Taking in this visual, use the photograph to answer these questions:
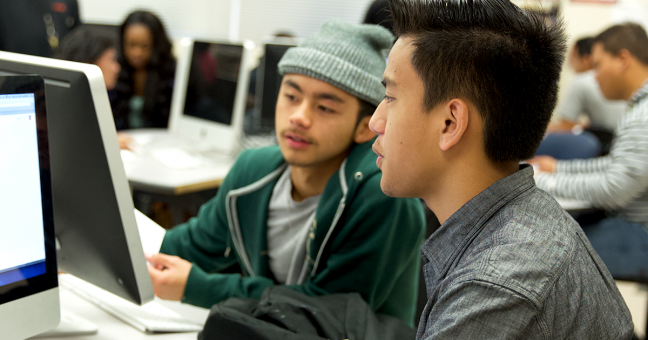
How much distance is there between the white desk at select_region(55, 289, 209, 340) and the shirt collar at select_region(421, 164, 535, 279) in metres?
0.49

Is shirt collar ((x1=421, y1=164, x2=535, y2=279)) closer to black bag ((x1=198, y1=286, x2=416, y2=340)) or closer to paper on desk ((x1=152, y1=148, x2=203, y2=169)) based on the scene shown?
black bag ((x1=198, y1=286, x2=416, y2=340))

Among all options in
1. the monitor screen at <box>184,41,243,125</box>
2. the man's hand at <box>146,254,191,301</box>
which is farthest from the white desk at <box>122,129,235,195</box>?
the man's hand at <box>146,254,191,301</box>

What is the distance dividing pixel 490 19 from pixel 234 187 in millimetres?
841

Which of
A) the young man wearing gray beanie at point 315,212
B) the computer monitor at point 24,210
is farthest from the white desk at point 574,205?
the computer monitor at point 24,210

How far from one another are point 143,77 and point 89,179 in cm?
272

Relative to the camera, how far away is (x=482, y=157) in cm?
77

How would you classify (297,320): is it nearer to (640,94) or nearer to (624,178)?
(624,178)

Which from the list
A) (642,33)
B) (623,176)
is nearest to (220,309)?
(623,176)

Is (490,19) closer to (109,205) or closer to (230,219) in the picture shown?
(109,205)

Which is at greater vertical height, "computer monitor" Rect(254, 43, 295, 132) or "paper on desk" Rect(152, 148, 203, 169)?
"computer monitor" Rect(254, 43, 295, 132)

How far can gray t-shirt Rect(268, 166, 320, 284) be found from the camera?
1.31 m

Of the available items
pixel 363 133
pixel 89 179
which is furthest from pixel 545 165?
pixel 89 179

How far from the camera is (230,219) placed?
136 centimetres

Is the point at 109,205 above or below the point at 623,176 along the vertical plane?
above
